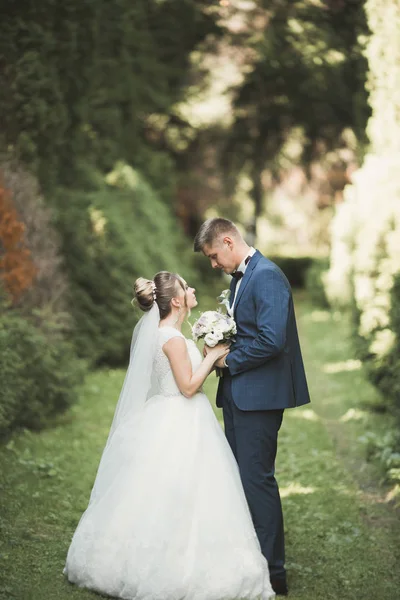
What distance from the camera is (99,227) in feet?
43.4

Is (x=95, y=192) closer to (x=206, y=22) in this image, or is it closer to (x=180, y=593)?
(x=206, y=22)

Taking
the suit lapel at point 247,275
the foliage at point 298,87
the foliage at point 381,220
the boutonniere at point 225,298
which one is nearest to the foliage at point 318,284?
the foliage at point 298,87

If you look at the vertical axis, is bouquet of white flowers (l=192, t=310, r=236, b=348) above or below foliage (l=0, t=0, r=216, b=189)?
above

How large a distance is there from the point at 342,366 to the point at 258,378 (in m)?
9.30

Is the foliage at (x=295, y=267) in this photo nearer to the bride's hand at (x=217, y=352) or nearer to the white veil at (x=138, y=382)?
the white veil at (x=138, y=382)

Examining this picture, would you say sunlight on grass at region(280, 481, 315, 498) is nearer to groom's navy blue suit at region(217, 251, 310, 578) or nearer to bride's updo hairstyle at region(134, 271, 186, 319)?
groom's navy blue suit at region(217, 251, 310, 578)

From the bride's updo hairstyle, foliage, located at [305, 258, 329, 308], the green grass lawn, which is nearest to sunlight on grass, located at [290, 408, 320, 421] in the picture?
the green grass lawn

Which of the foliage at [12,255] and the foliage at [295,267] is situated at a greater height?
the foliage at [12,255]

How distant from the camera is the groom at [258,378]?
5062 mm

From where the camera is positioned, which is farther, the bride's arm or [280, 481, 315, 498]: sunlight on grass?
[280, 481, 315, 498]: sunlight on grass

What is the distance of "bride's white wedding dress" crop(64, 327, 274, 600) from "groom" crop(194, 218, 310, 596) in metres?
0.14

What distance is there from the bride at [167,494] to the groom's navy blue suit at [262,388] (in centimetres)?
13

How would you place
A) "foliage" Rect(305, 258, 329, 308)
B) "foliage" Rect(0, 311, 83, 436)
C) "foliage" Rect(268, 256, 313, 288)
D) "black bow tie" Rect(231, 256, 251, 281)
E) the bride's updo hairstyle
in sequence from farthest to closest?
"foliage" Rect(268, 256, 313, 288) < "foliage" Rect(305, 258, 329, 308) < "foliage" Rect(0, 311, 83, 436) < the bride's updo hairstyle < "black bow tie" Rect(231, 256, 251, 281)

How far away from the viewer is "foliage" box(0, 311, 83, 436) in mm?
7832
